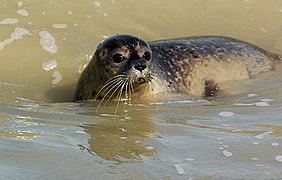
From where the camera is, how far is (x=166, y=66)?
5977mm

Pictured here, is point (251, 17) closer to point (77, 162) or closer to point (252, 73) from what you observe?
point (252, 73)

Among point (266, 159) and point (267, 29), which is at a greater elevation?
point (267, 29)

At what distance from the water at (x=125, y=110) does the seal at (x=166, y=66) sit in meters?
0.22

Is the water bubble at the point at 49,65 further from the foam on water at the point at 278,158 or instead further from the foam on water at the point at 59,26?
the foam on water at the point at 278,158

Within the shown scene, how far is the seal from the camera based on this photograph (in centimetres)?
514

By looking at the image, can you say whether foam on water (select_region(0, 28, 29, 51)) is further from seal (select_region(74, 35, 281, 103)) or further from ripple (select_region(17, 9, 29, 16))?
seal (select_region(74, 35, 281, 103))

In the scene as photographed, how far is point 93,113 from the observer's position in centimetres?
443

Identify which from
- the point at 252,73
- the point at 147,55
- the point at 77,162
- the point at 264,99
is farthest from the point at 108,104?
the point at 77,162

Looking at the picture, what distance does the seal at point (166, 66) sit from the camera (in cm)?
514

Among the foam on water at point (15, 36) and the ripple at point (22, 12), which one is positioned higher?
the ripple at point (22, 12)

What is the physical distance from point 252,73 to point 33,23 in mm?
2486

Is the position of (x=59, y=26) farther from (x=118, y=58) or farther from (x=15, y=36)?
(x=118, y=58)

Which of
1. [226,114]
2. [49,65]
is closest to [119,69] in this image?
[226,114]

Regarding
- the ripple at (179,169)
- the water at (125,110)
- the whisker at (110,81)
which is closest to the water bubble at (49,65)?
the water at (125,110)
